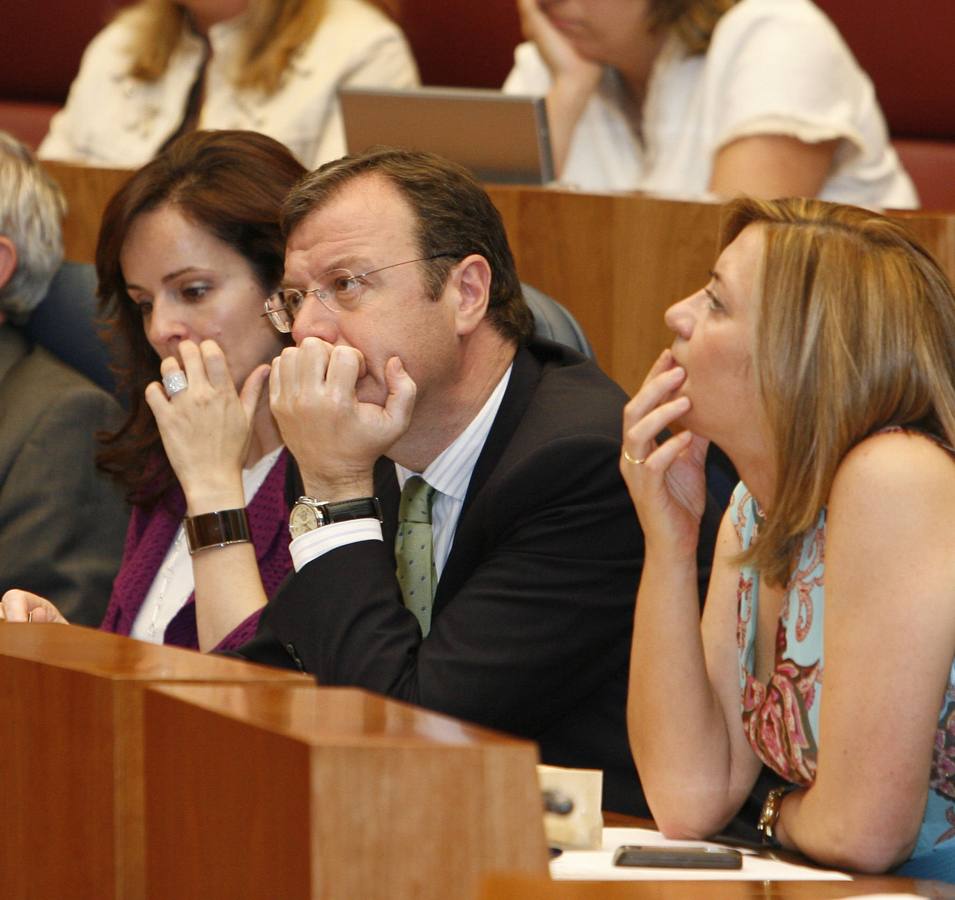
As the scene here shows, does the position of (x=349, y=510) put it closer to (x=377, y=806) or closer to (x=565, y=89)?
(x=377, y=806)

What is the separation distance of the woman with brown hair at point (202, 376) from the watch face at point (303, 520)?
23cm

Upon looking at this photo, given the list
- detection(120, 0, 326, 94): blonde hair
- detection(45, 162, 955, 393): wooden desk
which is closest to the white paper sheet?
detection(45, 162, 955, 393): wooden desk

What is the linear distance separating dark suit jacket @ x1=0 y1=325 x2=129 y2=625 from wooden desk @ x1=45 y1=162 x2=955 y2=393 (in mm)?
663

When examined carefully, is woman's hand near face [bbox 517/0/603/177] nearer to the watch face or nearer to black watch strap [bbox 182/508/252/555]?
black watch strap [bbox 182/508/252/555]

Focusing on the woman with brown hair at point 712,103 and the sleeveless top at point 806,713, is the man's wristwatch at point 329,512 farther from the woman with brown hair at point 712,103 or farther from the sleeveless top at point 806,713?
the woman with brown hair at point 712,103

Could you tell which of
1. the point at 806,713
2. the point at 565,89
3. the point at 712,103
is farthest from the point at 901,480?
the point at 565,89

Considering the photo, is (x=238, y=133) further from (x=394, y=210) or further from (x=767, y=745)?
(x=767, y=745)

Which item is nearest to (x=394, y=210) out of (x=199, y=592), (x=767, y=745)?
(x=199, y=592)

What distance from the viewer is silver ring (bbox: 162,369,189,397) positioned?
2105 millimetres

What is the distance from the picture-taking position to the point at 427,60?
164 inches

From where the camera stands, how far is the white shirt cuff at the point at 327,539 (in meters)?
1.74

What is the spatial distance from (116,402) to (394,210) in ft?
2.52

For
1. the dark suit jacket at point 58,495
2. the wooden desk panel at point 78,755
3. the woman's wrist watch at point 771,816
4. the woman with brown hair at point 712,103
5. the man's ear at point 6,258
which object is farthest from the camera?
the woman with brown hair at point 712,103

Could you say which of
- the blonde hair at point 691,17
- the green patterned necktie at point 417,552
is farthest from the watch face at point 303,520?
the blonde hair at point 691,17
